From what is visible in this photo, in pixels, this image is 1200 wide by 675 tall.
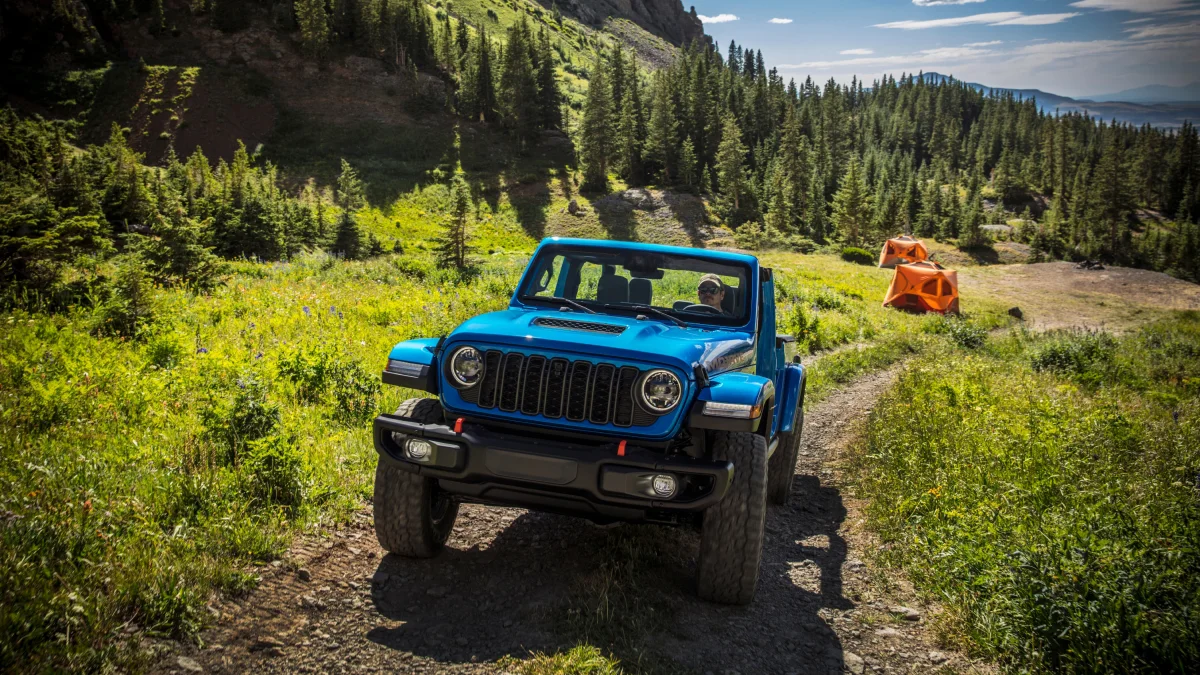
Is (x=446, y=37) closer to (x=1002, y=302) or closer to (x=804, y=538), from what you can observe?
(x=1002, y=302)

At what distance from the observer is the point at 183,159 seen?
206ft

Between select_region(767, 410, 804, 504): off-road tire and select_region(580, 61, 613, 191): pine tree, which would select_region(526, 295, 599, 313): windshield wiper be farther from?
select_region(580, 61, 613, 191): pine tree

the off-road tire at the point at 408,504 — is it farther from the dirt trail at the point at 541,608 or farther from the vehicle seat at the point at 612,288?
the vehicle seat at the point at 612,288

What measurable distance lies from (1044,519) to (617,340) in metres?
3.20

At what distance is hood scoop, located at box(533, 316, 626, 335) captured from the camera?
14.6 feet

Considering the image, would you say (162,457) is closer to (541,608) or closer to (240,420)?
(240,420)

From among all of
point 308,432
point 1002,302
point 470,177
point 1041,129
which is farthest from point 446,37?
point 1041,129

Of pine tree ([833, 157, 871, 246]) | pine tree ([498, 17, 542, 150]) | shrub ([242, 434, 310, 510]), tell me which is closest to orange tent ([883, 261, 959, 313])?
shrub ([242, 434, 310, 510])

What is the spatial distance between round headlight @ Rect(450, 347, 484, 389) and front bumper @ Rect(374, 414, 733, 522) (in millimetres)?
277

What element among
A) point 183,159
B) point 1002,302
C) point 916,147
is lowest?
point 1002,302

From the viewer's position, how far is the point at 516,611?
162 inches

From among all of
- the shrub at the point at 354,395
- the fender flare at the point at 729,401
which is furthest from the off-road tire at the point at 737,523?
the shrub at the point at 354,395

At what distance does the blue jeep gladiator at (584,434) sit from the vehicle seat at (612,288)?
0.79 meters

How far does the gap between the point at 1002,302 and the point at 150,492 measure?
4885 cm
